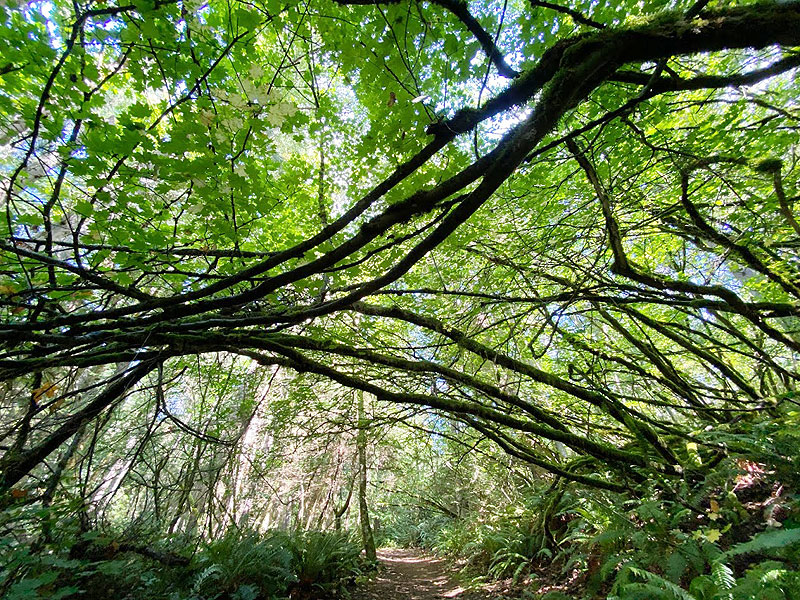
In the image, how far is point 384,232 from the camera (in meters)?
1.62

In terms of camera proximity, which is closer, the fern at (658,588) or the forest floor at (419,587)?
the fern at (658,588)

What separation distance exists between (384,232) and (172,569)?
5.25 metres

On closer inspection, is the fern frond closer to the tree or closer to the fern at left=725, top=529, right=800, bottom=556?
the fern at left=725, top=529, right=800, bottom=556

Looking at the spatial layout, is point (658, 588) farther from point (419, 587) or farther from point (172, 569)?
point (419, 587)

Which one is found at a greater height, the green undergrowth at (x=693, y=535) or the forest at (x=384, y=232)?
the forest at (x=384, y=232)

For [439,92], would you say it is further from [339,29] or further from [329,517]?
[329,517]

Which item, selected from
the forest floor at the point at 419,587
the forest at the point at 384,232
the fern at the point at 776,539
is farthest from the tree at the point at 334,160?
the forest floor at the point at 419,587

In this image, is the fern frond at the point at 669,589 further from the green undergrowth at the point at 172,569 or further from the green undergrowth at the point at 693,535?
the green undergrowth at the point at 172,569

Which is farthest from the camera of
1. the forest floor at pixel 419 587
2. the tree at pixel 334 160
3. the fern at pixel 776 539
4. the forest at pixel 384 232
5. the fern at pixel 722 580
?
the forest floor at pixel 419 587

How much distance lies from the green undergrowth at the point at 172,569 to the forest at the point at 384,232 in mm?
39

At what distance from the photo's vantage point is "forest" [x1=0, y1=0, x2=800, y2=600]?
170 cm

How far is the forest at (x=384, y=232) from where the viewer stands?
170cm

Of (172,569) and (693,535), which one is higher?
(693,535)

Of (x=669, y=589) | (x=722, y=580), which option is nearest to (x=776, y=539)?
(x=722, y=580)
